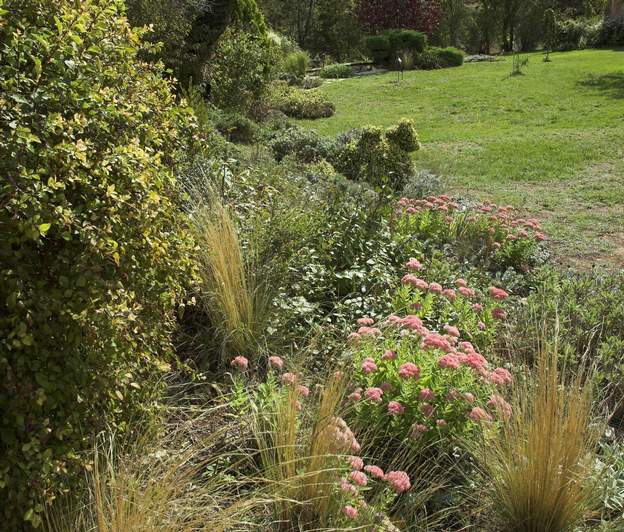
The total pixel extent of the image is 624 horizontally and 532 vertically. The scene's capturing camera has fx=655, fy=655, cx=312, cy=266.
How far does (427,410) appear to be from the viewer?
2.80 m

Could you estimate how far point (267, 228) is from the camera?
444 cm

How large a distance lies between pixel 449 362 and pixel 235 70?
1090 centimetres

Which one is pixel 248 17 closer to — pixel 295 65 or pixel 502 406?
pixel 295 65

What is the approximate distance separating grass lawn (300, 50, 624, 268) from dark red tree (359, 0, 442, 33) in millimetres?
8365

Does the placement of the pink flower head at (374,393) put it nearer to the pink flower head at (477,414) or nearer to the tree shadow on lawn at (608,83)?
the pink flower head at (477,414)

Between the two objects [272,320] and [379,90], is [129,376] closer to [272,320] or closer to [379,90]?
[272,320]

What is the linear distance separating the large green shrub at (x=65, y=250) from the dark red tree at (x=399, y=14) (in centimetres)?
3140

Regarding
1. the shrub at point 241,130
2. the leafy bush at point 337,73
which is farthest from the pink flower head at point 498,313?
the leafy bush at point 337,73

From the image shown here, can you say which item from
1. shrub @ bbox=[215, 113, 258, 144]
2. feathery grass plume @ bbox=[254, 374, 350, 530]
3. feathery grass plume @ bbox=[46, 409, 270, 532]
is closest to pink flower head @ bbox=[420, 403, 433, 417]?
feathery grass plume @ bbox=[254, 374, 350, 530]

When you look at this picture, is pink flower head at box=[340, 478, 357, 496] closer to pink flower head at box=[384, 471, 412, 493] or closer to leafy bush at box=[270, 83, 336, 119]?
pink flower head at box=[384, 471, 412, 493]

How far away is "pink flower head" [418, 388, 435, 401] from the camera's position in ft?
9.11

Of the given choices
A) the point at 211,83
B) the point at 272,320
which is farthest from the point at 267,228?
the point at 211,83

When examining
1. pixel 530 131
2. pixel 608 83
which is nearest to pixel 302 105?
pixel 530 131

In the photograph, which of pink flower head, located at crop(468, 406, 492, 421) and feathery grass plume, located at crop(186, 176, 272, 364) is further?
feathery grass plume, located at crop(186, 176, 272, 364)
